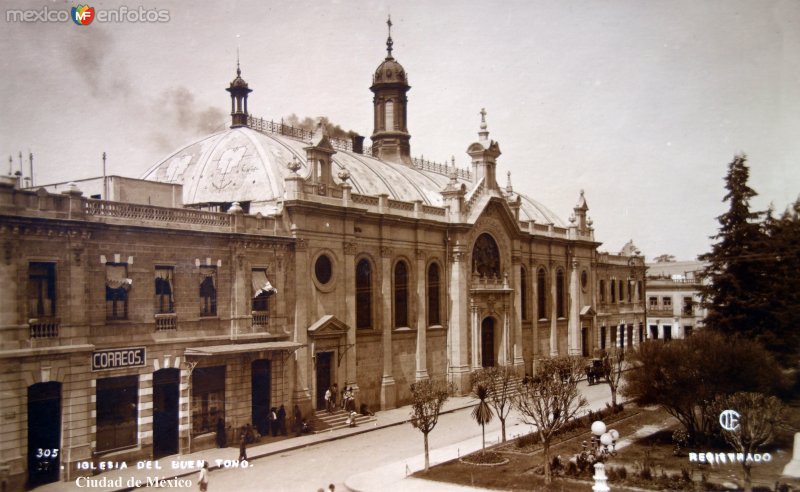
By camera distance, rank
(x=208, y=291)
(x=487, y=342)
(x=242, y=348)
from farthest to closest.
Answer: (x=487, y=342) → (x=208, y=291) → (x=242, y=348)

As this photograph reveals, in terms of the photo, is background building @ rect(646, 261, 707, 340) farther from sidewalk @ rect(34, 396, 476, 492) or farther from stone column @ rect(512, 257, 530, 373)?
sidewalk @ rect(34, 396, 476, 492)

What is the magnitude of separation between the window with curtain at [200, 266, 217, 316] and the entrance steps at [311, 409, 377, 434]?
818 centimetres

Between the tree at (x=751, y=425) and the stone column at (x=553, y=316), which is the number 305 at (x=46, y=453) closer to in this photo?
the tree at (x=751, y=425)

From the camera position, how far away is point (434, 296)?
48156mm

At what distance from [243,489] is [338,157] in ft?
89.0

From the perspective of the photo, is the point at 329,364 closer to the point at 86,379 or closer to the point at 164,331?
the point at 164,331

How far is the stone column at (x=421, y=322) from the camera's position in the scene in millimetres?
45688

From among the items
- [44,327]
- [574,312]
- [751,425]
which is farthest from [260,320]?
[574,312]

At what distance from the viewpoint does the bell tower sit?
2251 inches

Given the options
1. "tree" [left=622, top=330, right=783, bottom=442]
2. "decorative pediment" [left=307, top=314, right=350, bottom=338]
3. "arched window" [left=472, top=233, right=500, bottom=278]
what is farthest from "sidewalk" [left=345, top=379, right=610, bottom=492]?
"arched window" [left=472, top=233, right=500, bottom=278]

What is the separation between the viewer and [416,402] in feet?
95.2

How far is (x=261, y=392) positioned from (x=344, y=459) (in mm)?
6349

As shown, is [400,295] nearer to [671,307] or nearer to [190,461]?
[190,461]

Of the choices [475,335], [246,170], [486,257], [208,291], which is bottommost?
[475,335]
